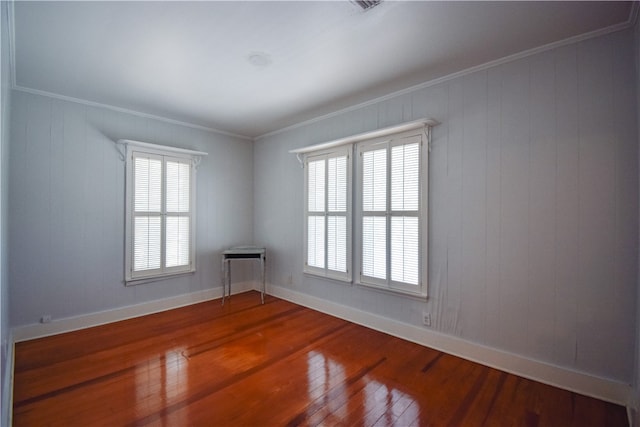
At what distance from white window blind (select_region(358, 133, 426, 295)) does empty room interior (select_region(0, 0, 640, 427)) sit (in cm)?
2

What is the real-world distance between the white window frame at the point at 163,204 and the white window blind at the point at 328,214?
1.60 meters

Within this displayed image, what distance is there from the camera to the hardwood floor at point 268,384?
1.88 meters

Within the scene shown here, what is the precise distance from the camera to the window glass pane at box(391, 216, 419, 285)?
9.64 ft

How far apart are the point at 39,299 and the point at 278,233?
2.75 metres

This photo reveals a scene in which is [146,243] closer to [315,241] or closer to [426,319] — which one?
[315,241]

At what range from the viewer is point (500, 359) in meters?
2.44

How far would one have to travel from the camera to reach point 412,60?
2.47 m

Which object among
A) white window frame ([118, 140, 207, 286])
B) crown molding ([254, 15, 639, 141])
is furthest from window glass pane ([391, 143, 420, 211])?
white window frame ([118, 140, 207, 286])

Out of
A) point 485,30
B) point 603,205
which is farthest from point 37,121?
point 603,205

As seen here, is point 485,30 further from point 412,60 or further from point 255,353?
point 255,353

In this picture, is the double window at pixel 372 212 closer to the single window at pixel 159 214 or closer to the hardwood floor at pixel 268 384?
the hardwood floor at pixel 268 384

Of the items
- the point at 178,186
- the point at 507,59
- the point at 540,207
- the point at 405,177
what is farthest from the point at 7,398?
the point at 507,59

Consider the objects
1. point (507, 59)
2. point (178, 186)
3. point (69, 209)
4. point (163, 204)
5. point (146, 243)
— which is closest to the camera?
point (507, 59)

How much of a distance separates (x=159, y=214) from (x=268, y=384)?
2.65 metres
